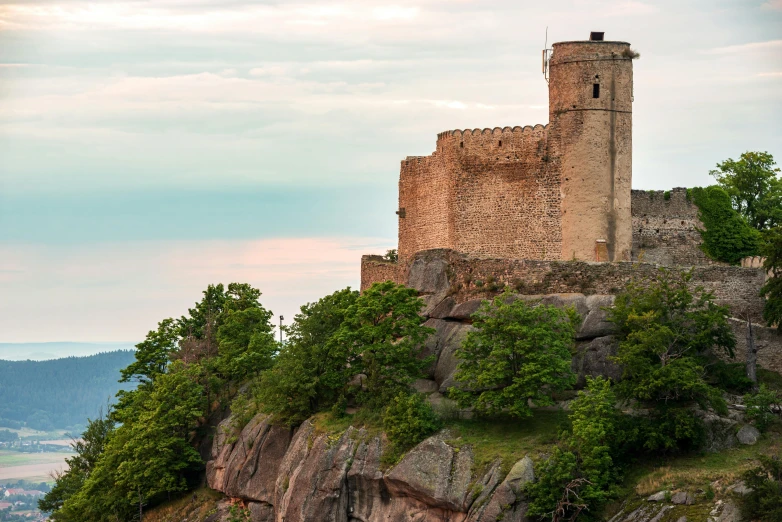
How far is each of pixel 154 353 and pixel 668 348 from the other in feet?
123

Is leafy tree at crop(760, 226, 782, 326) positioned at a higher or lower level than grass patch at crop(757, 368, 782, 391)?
higher

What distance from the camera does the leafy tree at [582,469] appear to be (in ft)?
169

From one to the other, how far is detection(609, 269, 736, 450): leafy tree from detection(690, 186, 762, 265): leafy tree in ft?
40.7

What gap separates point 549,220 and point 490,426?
13.8 meters

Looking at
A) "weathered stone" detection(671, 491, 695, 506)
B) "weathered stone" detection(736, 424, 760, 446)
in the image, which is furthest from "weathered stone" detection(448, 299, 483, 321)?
"weathered stone" detection(671, 491, 695, 506)

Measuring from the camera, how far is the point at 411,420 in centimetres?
5769

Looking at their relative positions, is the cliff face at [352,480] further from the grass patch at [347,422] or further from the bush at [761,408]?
the bush at [761,408]

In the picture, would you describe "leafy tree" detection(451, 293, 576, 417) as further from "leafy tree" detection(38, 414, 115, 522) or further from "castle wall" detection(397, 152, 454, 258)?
"leafy tree" detection(38, 414, 115, 522)

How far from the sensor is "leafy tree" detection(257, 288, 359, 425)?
209 ft

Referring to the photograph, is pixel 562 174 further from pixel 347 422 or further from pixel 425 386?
pixel 347 422

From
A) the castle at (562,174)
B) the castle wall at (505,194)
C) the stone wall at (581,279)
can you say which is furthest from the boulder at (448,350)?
the castle wall at (505,194)

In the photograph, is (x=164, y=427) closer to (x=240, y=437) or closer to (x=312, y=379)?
(x=240, y=437)

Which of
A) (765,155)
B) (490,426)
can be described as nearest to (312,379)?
(490,426)

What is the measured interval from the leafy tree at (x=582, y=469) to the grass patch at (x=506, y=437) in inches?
50.7
